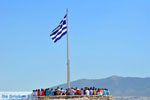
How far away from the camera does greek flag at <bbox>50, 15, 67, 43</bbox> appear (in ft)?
190

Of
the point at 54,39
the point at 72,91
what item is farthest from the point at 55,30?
the point at 72,91

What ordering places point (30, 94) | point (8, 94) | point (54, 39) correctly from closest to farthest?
point (8, 94) → point (30, 94) → point (54, 39)

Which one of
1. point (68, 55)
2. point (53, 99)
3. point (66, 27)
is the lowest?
point (53, 99)

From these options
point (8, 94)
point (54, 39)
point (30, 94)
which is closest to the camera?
point (8, 94)

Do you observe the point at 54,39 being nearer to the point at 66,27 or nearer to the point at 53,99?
the point at 66,27

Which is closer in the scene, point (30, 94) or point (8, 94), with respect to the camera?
point (8, 94)

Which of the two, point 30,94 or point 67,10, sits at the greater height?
point 67,10

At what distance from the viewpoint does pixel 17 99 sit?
51.2 meters

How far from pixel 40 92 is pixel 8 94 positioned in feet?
18.3

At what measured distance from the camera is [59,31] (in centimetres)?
5841

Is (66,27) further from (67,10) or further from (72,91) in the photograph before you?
(72,91)

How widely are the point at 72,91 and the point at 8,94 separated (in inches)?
334

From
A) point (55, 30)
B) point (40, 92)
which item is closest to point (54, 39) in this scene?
point (55, 30)

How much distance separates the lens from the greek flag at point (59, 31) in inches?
2283
